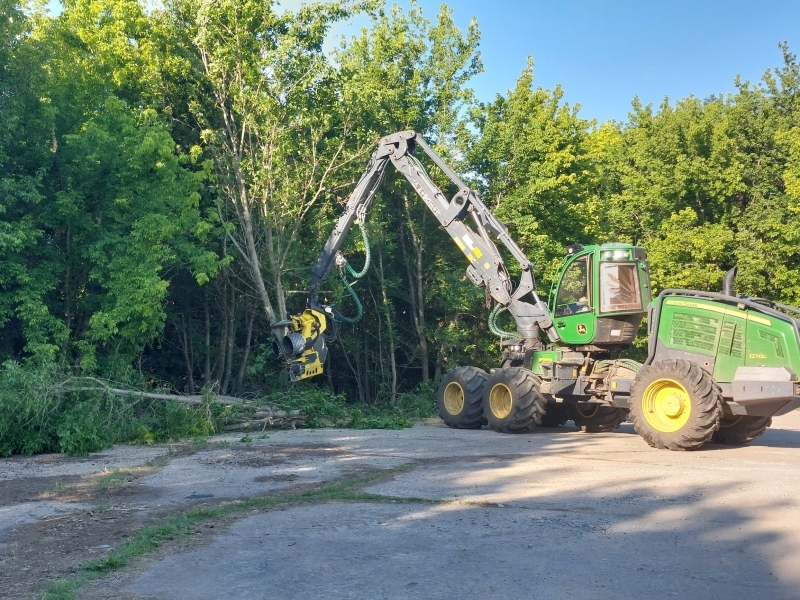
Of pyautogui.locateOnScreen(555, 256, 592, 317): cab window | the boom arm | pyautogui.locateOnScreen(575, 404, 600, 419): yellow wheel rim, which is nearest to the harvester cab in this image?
pyautogui.locateOnScreen(555, 256, 592, 317): cab window

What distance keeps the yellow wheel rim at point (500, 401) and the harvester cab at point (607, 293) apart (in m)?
1.75

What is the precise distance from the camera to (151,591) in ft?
18.9

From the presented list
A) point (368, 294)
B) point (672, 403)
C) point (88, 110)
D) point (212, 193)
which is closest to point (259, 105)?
point (212, 193)

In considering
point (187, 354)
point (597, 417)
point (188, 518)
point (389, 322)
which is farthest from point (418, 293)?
point (188, 518)

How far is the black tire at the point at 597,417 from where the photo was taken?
16938mm

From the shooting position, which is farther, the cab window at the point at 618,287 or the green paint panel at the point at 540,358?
the green paint panel at the point at 540,358

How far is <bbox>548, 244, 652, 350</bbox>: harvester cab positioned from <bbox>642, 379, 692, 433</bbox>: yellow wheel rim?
8.04 feet

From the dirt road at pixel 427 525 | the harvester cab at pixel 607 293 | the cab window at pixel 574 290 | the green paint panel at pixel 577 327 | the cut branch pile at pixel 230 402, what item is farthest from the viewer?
the cab window at pixel 574 290

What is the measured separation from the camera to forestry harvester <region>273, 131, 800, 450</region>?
12.6m

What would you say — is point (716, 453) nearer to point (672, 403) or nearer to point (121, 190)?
point (672, 403)

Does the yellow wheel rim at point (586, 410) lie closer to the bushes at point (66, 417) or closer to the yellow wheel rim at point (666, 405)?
the yellow wheel rim at point (666, 405)

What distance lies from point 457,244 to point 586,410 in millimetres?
4533

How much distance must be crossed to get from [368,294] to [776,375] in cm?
1690

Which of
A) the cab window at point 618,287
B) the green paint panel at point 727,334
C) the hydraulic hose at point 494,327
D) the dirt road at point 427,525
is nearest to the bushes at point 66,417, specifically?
the dirt road at point 427,525
